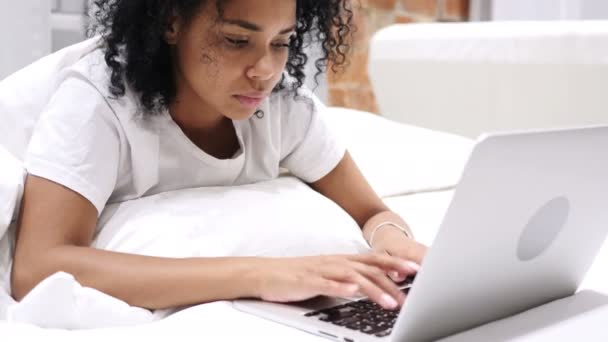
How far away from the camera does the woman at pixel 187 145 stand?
0.82m

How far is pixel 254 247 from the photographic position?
36.9 inches

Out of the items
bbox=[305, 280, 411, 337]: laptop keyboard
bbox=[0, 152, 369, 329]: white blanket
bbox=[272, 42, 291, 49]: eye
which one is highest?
bbox=[272, 42, 291, 49]: eye

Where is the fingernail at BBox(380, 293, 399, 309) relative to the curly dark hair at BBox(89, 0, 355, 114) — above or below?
below

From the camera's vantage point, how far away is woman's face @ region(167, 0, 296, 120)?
96 cm

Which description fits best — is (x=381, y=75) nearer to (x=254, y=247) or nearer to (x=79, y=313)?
(x=254, y=247)

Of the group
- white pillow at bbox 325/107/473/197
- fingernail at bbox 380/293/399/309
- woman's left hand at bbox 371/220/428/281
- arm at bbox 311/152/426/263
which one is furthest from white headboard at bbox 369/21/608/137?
fingernail at bbox 380/293/399/309

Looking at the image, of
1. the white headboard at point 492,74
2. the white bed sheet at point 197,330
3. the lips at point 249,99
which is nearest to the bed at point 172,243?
the white bed sheet at point 197,330

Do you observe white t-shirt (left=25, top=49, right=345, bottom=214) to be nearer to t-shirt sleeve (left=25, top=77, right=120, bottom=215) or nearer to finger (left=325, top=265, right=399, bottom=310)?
t-shirt sleeve (left=25, top=77, right=120, bottom=215)

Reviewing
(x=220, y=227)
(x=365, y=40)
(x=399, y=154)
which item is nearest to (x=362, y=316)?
(x=220, y=227)

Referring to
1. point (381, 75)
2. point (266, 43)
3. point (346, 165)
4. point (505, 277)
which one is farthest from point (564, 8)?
point (505, 277)

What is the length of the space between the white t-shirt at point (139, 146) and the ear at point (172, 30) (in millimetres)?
86

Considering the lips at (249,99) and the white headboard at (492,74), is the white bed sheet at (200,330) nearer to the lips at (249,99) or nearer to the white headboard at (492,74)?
the lips at (249,99)

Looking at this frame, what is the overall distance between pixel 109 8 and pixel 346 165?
1.40ft

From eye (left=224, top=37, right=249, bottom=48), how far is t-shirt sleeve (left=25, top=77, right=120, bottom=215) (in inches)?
6.5
